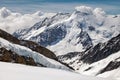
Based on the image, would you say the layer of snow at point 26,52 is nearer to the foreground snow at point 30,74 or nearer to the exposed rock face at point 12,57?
the exposed rock face at point 12,57

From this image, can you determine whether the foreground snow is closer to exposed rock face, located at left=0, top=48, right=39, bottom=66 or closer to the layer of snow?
exposed rock face, located at left=0, top=48, right=39, bottom=66

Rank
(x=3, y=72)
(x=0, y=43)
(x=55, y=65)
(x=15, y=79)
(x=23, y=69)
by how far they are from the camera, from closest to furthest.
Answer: (x=15, y=79) → (x=3, y=72) → (x=23, y=69) → (x=0, y=43) → (x=55, y=65)

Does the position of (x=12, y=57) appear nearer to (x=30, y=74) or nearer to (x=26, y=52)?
(x=26, y=52)

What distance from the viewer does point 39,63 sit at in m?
69.2

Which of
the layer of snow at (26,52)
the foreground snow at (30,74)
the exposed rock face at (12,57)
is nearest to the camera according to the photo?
the foreground snow at (30,74)

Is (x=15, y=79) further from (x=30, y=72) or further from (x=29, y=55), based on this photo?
(x=29, y=55)

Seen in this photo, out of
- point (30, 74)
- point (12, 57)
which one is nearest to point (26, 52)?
point (12, 57)

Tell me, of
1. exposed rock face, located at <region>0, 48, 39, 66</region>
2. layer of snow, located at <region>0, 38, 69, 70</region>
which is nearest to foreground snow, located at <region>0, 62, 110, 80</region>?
exposed rock face, located at <region>0, 48, 39, 66</region>

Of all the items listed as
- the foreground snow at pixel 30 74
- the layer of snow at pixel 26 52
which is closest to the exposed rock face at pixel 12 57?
the layer of snow at pixel 26 52

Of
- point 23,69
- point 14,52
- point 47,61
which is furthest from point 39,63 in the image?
point 23,69

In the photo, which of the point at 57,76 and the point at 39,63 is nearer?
the point at 57,76

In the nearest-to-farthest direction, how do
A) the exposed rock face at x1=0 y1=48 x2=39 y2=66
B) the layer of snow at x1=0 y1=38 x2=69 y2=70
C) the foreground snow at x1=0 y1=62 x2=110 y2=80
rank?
1. the foreground snow at x1=0 y1=62 x2=110 y2=80
2. the exposed rock face at x1=0 y1=48 x2=39 y2=66
3. the layer of snow at x1=0 y1=38 x2=69 y2=70

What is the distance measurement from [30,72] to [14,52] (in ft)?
167

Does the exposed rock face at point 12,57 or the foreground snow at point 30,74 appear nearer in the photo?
the foreground snow at point 30,74
